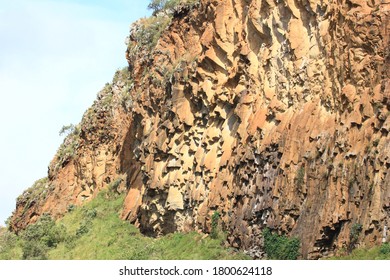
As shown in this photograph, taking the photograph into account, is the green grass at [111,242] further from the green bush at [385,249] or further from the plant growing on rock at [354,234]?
the green bush at [385,249]

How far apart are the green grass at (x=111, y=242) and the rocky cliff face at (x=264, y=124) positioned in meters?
0.74

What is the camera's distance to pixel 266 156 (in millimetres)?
32312

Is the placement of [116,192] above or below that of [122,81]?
below

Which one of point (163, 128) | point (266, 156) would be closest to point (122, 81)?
point (163, 128)

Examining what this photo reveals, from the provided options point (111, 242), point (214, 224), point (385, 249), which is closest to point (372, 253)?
point (385, 249)

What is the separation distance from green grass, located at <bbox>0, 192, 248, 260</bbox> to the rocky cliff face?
0.74m

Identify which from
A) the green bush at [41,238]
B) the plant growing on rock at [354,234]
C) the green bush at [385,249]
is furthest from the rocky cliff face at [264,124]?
the green bush at [41,238]

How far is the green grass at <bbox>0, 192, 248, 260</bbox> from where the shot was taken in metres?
35.1

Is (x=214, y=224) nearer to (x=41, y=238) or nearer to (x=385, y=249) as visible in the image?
(x=385, y=249)

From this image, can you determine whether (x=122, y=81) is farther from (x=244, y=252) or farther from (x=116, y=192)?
(x=244, y=252)

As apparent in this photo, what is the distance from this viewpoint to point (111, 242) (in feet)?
142

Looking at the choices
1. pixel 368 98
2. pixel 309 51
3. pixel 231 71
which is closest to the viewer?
pixel 368 98
